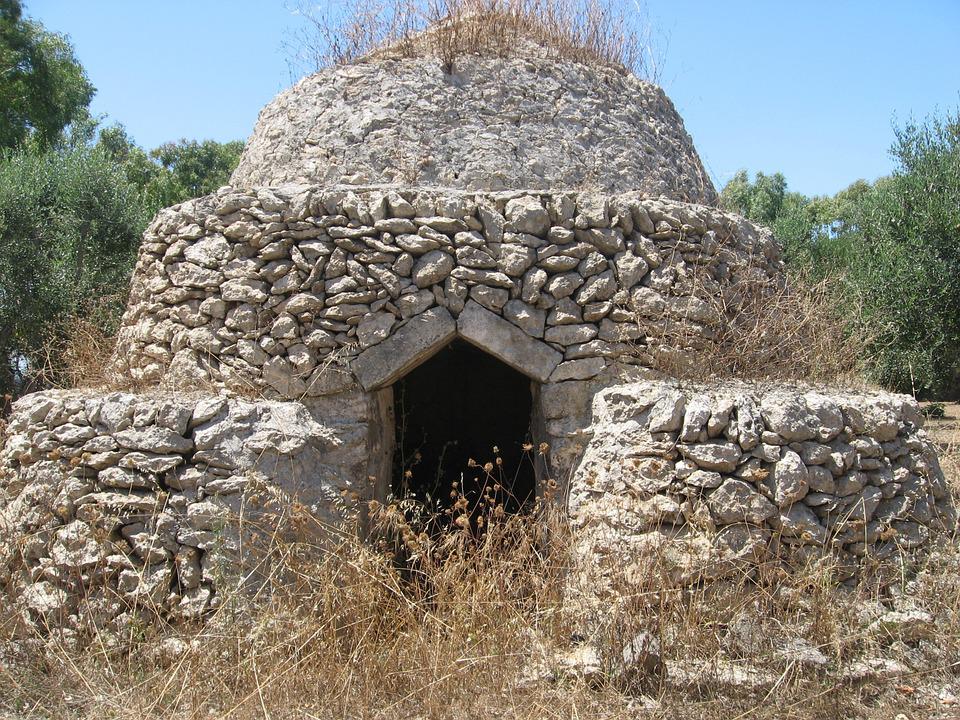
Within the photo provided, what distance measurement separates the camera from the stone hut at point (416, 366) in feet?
14.7

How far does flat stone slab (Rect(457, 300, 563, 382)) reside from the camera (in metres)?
4.96

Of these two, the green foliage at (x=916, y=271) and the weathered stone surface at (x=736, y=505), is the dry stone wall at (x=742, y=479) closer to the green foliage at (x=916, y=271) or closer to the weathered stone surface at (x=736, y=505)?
the weathered stone surface at (x=736, y=505)

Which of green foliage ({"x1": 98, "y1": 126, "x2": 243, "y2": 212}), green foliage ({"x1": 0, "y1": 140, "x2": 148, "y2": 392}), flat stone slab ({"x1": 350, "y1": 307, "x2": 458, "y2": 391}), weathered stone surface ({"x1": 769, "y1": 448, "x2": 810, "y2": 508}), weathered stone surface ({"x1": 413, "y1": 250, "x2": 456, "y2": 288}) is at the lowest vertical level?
weathered stone surface ({"x1": 769, "y1": 448, "x2": 810, "y2": 508})

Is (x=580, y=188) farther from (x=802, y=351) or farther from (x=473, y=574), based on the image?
(x=473, y=574)

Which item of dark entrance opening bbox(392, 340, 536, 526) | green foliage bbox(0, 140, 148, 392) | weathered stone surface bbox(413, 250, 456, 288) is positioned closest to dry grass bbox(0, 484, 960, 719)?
weathered stone surface bbox(413, 250, 456, 288)

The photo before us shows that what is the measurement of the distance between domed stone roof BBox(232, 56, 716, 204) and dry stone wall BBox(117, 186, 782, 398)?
2.00 feet

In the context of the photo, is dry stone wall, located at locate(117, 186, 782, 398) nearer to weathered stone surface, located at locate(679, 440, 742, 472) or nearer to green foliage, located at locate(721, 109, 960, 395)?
weathered stone surface, located at locate(679, 440, 742, 472)

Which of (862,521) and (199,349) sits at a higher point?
(199,349)

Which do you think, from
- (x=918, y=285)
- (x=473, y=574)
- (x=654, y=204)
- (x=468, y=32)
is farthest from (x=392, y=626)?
(x=918, y=285)

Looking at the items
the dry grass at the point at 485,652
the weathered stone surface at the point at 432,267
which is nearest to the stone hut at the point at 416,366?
the weathered stone surface at the point at 432,267

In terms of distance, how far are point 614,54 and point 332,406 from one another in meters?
3.80

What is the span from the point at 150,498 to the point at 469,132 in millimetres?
3167

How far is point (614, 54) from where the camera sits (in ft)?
22.0

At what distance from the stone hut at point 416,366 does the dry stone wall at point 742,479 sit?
0.05ft
